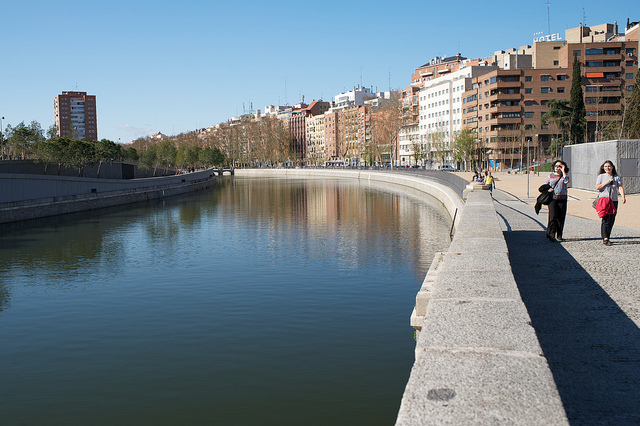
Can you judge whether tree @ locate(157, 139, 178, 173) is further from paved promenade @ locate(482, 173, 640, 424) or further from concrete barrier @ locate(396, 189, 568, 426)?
concrete barrier @ locate(396, 189, 568, 426)

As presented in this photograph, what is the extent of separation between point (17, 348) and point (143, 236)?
1847 cm

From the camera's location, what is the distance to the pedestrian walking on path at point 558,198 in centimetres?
1277

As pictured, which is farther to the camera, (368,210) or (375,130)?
(375,130)

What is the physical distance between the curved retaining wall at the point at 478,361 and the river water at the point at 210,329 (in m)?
2.42

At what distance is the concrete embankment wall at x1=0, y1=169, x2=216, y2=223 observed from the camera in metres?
36.2

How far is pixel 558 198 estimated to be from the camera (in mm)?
12742

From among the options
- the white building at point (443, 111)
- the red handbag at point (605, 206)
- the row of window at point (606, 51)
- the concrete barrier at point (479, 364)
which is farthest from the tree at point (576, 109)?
the concrete barrier at point (479, 364)

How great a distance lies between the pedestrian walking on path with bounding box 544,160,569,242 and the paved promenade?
32 cm

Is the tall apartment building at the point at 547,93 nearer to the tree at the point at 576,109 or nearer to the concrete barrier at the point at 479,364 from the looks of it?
the tree at the point at 576,109

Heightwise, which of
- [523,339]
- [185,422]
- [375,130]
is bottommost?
[185,422]

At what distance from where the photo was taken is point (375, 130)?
13262 centimetres

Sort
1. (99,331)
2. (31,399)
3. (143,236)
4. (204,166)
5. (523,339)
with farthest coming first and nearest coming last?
(204,166), (143,236), (99,331), (31,399), (523,339)

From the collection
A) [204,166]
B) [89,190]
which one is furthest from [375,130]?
[89,190]

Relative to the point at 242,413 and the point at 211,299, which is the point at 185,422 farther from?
the point at 211,299
